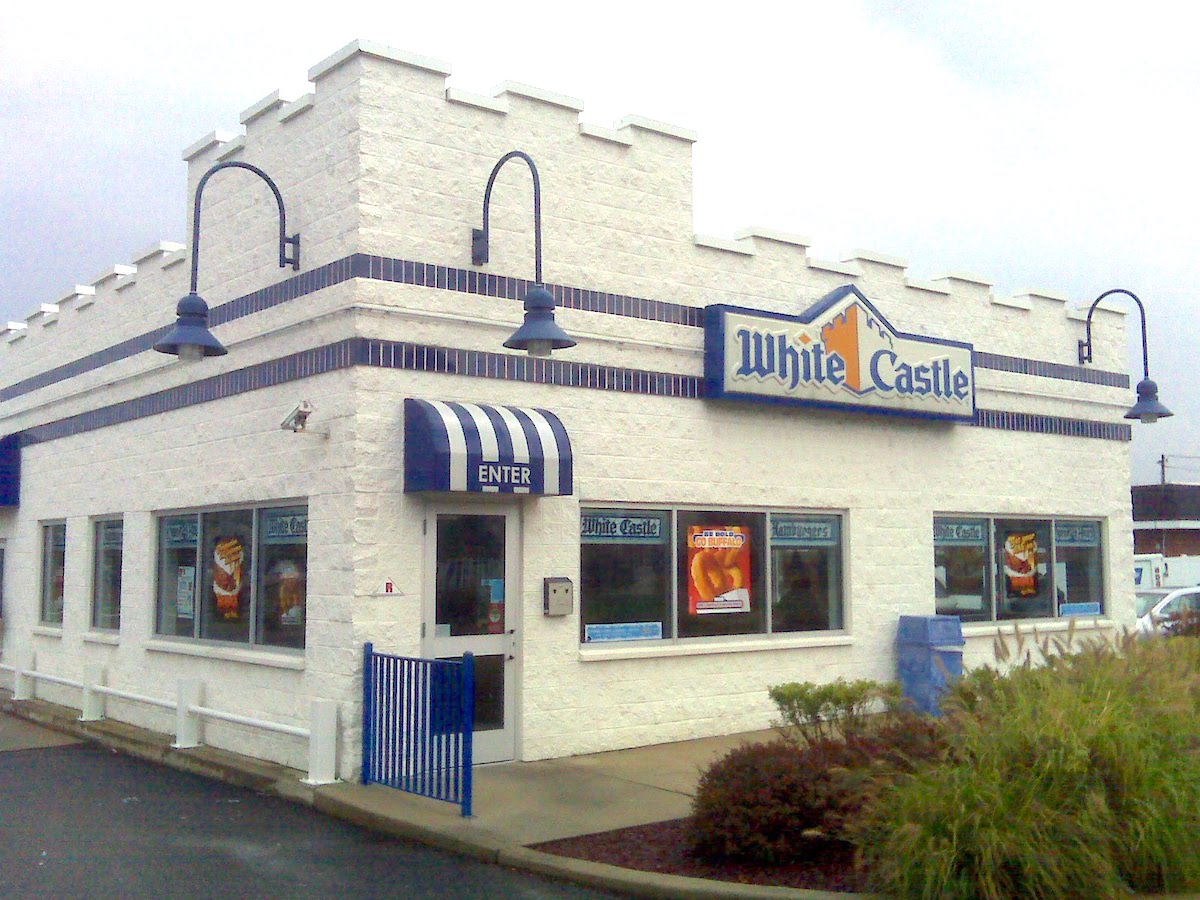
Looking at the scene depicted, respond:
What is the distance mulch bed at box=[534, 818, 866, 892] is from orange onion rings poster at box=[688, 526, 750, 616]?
4187 millimetres

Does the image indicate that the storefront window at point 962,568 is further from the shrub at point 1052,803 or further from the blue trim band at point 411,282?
the shrub at point 1052,803

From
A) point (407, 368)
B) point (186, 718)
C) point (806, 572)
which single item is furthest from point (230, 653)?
point (806, 572)

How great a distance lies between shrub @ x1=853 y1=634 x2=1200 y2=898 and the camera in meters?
6.33

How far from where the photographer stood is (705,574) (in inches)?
499

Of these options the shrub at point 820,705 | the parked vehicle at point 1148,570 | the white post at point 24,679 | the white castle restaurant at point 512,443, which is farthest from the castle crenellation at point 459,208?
the parked vehicle at point 1148,570

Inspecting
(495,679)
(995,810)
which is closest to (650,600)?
(495,679)

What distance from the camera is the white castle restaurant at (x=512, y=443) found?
418 inches

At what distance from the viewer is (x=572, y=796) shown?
9672mm

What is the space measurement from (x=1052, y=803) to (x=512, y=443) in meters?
5.44

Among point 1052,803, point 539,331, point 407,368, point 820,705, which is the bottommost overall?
point 1052,803

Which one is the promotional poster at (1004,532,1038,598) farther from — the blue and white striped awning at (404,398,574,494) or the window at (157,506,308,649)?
the window at (157,506,308,649)

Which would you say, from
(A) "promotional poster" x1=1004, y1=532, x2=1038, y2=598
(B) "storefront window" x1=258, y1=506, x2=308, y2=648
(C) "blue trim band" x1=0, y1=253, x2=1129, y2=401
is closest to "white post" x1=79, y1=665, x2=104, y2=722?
(B) "storefront window" x1=258, y1=506, x2=308, y2=648

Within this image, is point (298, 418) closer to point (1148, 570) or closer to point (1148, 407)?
point (1148, 407)

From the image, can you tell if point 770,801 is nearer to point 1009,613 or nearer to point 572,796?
point 572,796
